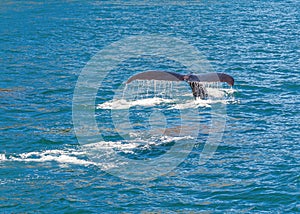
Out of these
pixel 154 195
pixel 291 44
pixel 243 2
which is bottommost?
pixel 154 195

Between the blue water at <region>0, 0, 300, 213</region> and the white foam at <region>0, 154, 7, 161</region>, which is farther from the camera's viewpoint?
the white foam at <region>0, 154, 7, 161</region>

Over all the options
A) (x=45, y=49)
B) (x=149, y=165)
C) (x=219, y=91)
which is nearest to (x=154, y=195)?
(x=149, y=165)

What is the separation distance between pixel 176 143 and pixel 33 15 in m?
48.3

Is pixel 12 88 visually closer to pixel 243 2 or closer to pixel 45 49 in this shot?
pixel 45 49

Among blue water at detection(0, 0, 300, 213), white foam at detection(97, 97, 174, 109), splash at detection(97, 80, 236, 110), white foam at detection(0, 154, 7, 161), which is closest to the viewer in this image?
blue water at detection(0, 0, 300, 213)

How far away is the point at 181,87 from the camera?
47031 millimetres

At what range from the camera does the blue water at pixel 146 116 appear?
29391mm

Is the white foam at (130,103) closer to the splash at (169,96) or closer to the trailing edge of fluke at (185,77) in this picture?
the splash at (169,96)

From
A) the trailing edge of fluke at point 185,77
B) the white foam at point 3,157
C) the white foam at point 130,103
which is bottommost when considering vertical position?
the white foam at point 3,157

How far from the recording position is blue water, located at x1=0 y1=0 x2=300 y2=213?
96.4ft

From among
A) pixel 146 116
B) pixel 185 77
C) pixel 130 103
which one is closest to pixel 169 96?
pixel 130 103

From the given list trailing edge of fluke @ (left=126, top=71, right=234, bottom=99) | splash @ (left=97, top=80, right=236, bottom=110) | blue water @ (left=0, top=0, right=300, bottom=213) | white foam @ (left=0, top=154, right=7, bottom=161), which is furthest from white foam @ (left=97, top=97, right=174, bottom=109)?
white foam @ (left=0, top=154, right=7, bottom=161)

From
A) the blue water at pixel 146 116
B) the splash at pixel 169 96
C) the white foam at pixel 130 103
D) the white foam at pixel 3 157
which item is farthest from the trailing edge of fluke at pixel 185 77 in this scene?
the white foam at pixel 3 157

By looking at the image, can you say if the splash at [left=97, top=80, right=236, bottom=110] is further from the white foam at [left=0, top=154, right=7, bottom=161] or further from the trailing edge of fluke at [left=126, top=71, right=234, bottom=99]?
the white foam at [left=0, top=154, right=7, bottom=161]
